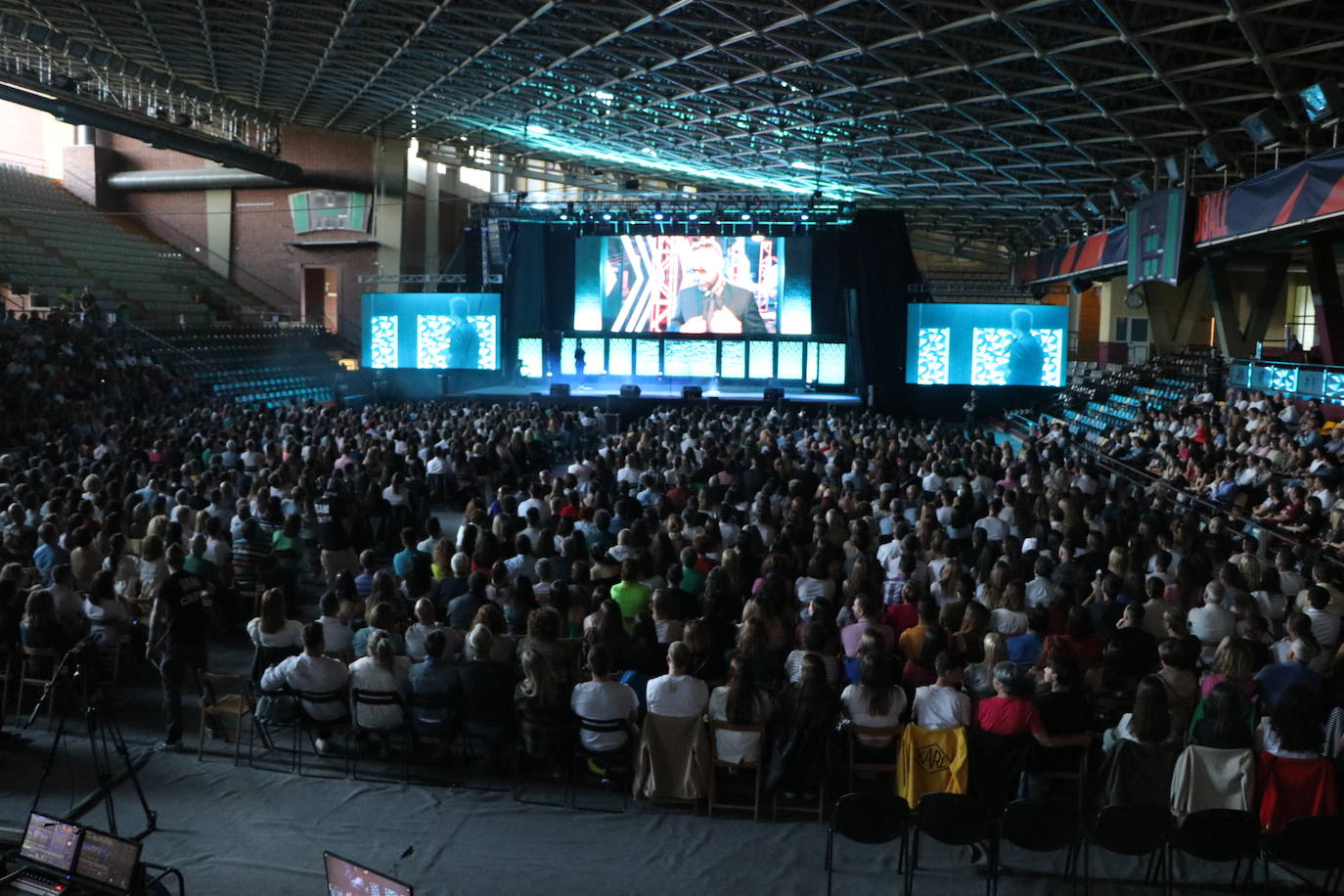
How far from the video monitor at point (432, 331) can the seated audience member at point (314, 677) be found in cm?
2466

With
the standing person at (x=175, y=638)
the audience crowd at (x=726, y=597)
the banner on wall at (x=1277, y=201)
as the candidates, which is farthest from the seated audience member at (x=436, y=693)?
the banner on wall at (x=1277, y=201)

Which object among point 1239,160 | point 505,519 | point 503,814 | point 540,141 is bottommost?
point 503,814

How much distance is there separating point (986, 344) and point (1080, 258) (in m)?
6.20

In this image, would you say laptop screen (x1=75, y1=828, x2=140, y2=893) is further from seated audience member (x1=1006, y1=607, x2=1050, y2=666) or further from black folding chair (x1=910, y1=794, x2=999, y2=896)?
seated audience member (x1=1006, y1=607, x2=1050, y2=666)

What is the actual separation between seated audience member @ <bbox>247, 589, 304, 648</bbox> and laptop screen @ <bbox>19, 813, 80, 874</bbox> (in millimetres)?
3199

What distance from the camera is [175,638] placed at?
7.23m

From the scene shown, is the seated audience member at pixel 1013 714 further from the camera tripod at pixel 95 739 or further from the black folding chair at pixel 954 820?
the camera tripod at pixel 95 739

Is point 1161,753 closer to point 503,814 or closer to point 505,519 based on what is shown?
point 503,814

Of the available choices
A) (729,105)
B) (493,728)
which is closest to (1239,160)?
(729,105)

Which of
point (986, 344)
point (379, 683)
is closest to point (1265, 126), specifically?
point (986, 344)

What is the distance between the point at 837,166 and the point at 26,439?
23179 millimetres

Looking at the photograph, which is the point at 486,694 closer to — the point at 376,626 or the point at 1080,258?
the point at 376,626

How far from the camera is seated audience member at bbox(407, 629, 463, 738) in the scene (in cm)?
663

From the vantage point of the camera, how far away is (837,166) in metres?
33.2
